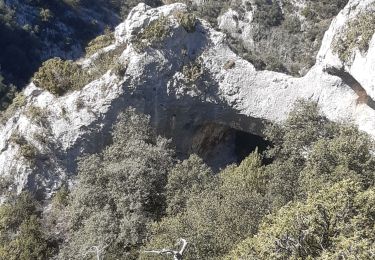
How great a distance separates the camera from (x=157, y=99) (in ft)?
91.8

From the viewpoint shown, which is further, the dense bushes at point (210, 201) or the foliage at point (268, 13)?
the foliage at point (268, 13)

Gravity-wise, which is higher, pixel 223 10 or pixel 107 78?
pixel 223 10

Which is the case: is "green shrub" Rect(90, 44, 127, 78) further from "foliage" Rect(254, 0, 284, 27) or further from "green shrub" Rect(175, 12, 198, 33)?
"foliage" Rect(254, 0, 284, 27)

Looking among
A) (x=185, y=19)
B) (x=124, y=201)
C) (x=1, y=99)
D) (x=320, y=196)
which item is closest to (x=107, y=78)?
(x=185, y=19)

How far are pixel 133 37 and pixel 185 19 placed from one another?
342 centimetres

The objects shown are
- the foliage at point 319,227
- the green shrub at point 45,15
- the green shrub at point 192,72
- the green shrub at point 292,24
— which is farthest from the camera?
the green shrub at point 45,15

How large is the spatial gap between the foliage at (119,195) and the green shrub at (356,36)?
34.4ft

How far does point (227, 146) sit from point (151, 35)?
9.48 metres

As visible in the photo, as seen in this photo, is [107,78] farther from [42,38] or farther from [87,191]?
[42,38]

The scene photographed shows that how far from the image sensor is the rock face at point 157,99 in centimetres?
2686

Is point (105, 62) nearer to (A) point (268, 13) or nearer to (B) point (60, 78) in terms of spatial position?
(B) point (60, 78)

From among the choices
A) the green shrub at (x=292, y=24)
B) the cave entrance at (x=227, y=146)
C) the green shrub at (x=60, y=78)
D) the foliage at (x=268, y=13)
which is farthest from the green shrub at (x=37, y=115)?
the foliage at (x=268, y=13)

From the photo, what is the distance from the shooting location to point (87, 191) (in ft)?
77.2

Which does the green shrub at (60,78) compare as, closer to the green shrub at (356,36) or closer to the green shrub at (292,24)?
the green shrub at (356,36)
